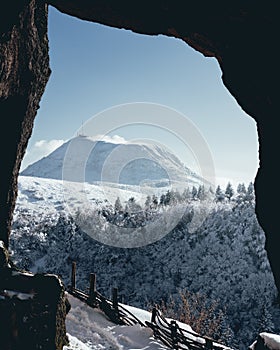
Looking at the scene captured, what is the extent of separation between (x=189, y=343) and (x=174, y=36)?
918 centimetres

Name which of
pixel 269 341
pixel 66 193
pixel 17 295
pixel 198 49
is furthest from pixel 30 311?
pixel 66 193

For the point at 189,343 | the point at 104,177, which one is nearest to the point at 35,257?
Answer: the point at 189,343

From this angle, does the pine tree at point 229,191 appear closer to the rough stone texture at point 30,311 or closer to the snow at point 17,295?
the rough stone texture at point 30,311

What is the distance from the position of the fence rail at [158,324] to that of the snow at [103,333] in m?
0.32

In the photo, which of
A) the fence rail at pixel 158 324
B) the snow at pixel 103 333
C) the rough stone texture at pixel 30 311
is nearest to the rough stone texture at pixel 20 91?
the rough stone texture at pixel 30 311

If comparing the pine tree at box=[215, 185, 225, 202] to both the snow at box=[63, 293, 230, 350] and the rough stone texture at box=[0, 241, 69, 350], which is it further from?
the rough stone texture at box=[0, 241, 69, 350]

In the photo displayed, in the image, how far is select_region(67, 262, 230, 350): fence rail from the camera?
11.5m

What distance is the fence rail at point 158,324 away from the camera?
1149cm

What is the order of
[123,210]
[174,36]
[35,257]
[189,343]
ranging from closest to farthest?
[174,36] < [189,343] < [35,257] < [123,210]

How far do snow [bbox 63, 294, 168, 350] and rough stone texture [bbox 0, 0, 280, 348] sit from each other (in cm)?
395

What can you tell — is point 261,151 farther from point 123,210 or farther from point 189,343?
point 123,210

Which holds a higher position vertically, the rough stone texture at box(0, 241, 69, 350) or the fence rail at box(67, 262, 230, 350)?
the rough stone texture at box(0, 241, 69, 350)

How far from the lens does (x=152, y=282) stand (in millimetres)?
53906

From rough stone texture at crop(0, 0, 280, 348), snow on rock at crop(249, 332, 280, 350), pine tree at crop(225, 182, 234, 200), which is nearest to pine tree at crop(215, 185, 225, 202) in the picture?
pine tree at crop(225, 182, 234, 200)
